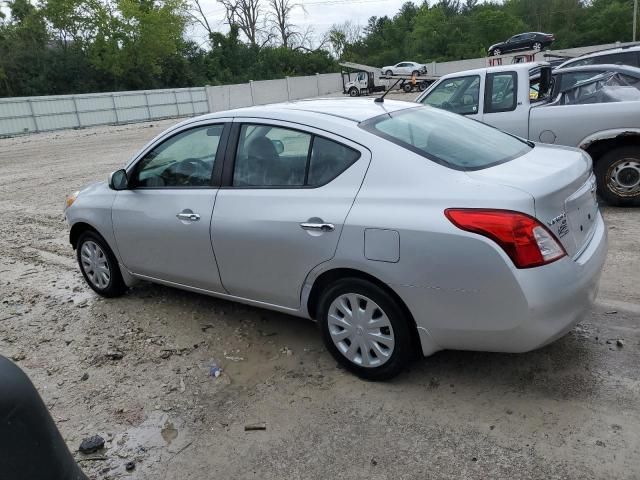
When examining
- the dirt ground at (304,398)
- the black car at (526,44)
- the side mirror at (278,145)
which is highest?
the black car at (526,44)

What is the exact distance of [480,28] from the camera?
6575 centimetres

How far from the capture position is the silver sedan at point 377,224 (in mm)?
2811

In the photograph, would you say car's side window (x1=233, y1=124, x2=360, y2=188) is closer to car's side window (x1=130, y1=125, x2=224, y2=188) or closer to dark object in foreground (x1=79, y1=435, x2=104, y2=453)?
car's side window (x1=130, y1=125, x2=224, y2=188)

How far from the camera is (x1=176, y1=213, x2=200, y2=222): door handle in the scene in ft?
12.9

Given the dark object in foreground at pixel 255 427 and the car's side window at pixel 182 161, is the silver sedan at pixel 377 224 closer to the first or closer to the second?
the car's side window at pixel 182 161

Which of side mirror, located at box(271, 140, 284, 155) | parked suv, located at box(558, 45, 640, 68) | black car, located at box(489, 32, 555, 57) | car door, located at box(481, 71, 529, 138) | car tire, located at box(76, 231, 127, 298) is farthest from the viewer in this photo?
black car, located at box(489, 32, 555, 57)

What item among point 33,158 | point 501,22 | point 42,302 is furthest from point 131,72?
point 42,302

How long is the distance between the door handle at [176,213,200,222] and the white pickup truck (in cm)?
454

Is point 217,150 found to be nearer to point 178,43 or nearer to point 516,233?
point 516,233

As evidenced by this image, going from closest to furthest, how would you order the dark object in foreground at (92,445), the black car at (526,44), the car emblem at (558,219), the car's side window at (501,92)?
the car emblem at (558,219) < the dark object in foreground at (92,445) < the car's side window at (501,92) < the black car at (526,44)

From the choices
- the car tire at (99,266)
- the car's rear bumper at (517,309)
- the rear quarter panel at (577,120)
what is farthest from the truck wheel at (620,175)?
the car tire at (99,266)

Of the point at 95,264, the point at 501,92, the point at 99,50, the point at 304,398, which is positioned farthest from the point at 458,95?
the point at 99,50

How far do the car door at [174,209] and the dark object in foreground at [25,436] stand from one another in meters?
2.14

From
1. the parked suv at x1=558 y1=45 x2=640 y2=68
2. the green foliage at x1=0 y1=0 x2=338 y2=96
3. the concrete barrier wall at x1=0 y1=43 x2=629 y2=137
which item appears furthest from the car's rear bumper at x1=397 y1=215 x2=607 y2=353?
the green foliage at x1=0 y1=0 x2=338 y2=96
